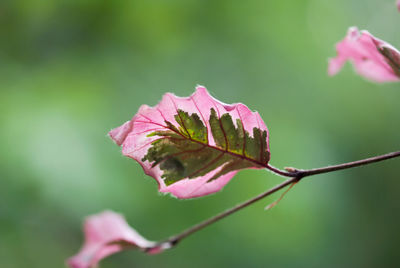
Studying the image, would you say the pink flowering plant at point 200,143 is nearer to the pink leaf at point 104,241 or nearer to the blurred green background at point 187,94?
the pink leaf at point 104,241

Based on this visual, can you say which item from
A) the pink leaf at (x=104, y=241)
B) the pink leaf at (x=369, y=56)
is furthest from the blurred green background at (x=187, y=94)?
the pink leaf at (x=369, y=56)

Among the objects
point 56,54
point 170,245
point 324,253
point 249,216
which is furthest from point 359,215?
point 170,245

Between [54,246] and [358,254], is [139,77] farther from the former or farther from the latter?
[358,254]

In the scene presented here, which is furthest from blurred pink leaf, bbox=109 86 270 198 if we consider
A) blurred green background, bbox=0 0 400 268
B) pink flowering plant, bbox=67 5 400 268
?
blurred green background, bbox=0 0 400 268

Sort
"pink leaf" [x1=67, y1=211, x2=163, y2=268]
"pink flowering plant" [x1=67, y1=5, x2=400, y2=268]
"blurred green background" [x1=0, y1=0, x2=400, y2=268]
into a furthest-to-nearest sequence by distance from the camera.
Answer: "blurred green background" [x1=0, y1=0, x2=400, y2=268] < "pink leaf" [x1=67, y1=211, x2=163, y2=268] < "pink flowering plant" [x1=67, y1=5, x2=400, y2=268]

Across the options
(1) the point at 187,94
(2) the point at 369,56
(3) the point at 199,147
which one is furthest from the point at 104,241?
(1) the point at 187,94

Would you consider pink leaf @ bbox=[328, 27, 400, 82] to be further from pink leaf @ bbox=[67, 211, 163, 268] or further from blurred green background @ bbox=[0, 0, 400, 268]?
blurred green background @ bbox=[0, 0, 400, 268]
